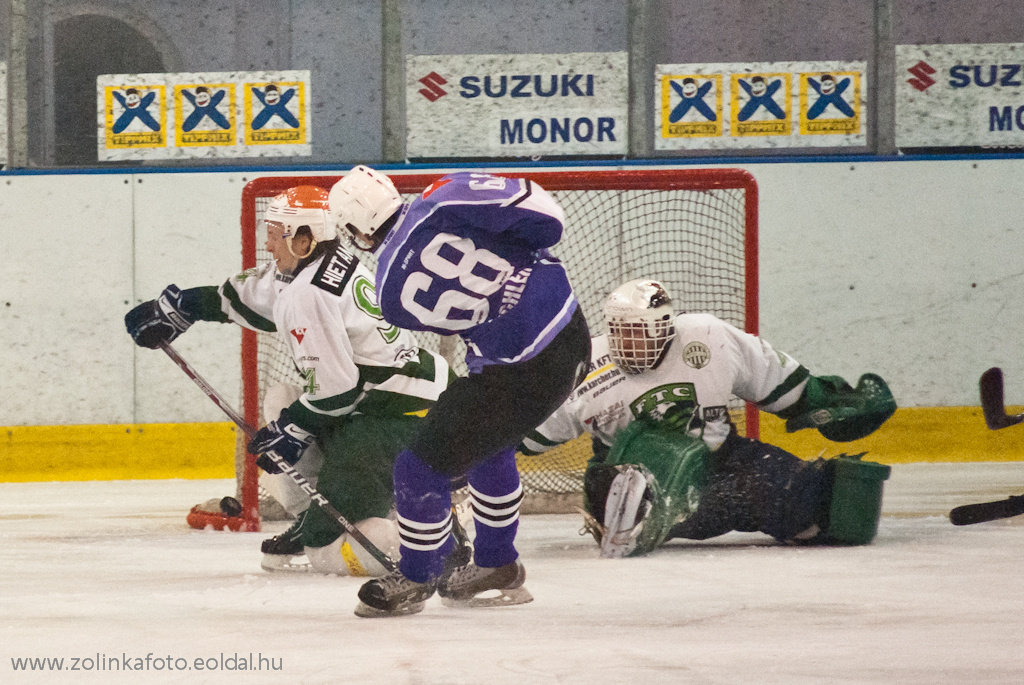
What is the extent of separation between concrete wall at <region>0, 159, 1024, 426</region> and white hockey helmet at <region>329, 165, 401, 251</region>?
2.97 meters

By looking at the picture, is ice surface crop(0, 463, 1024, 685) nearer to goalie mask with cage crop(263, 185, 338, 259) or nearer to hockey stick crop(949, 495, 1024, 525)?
hockey stick crop(949, 495, 1024, 525)

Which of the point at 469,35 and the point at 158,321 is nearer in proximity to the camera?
the point at 158,321

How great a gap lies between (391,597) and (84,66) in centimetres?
438

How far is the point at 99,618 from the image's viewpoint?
8.77 feet

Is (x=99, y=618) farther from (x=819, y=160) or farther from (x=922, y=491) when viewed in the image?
(x=819, y=160)

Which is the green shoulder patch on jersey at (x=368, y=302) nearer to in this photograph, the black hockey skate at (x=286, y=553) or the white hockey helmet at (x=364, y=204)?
the white hockey helmet at (x=364, y=204)

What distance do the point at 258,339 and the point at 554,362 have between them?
211cm

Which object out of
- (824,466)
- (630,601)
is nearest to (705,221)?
(824,466)

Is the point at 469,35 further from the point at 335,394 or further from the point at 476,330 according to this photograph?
the point at 476,330

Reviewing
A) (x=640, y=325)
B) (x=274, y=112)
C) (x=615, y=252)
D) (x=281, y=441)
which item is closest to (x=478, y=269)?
(x=281, y=441)

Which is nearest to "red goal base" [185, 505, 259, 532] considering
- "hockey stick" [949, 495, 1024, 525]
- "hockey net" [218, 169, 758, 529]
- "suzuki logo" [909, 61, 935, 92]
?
"hockey net" [218, 169, 758, 529]

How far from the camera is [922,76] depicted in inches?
239

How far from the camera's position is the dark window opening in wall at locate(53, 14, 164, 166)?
19.9 ft

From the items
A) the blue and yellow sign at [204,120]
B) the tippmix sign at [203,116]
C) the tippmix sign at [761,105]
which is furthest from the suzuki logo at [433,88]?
the tippmix sign at [761,105]
